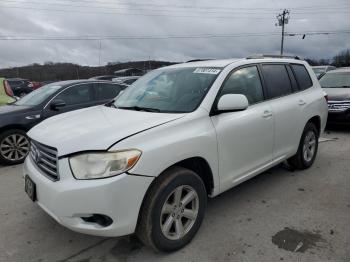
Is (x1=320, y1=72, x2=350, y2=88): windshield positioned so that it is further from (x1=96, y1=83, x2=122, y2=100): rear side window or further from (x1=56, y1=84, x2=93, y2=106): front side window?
(x1=56, y1=84, x2=93, y2=106): front side window

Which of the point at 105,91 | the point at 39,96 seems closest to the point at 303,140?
the point at 105,91

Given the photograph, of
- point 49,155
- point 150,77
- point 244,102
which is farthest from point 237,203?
point 49,155

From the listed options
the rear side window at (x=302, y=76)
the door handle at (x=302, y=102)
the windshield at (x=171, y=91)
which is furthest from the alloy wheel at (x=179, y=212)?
the rear side window at (x=302, y=76)

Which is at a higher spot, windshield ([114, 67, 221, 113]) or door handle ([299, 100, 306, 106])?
windshield ([114, 67, 221, 113])

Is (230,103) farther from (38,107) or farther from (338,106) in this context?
(338,106)

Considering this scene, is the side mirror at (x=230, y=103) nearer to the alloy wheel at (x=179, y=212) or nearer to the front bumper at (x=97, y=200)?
the alloy wheel at (x=179, y=212)

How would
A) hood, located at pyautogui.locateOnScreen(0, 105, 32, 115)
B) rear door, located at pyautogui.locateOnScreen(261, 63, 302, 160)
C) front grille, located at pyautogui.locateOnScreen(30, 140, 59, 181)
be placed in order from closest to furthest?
front grille, located at pyautogui.locateOnScreen(30, 140, 59, 181) → rear door, located at pyautogui.locateOnScreen(261, 63, 302, 160) → hood, located at pyautogui.locateOnScreen(0, 105, 32, 115)

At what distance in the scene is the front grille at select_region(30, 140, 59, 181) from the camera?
9.06 feet

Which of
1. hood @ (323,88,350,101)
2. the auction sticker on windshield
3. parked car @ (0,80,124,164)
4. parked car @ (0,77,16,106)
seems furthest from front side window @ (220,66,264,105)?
parked car @ (0,77,16,106)

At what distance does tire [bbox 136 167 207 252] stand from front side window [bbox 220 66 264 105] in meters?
1.06

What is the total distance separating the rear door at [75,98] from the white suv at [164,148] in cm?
271

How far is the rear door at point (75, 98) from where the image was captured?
652 centimetres


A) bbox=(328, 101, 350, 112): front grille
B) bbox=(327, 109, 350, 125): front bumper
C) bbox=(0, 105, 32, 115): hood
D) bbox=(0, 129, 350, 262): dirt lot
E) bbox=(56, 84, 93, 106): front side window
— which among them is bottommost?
bbox=(0, 129, 350, 262): dirt lot

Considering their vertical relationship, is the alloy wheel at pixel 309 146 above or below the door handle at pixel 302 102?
below
